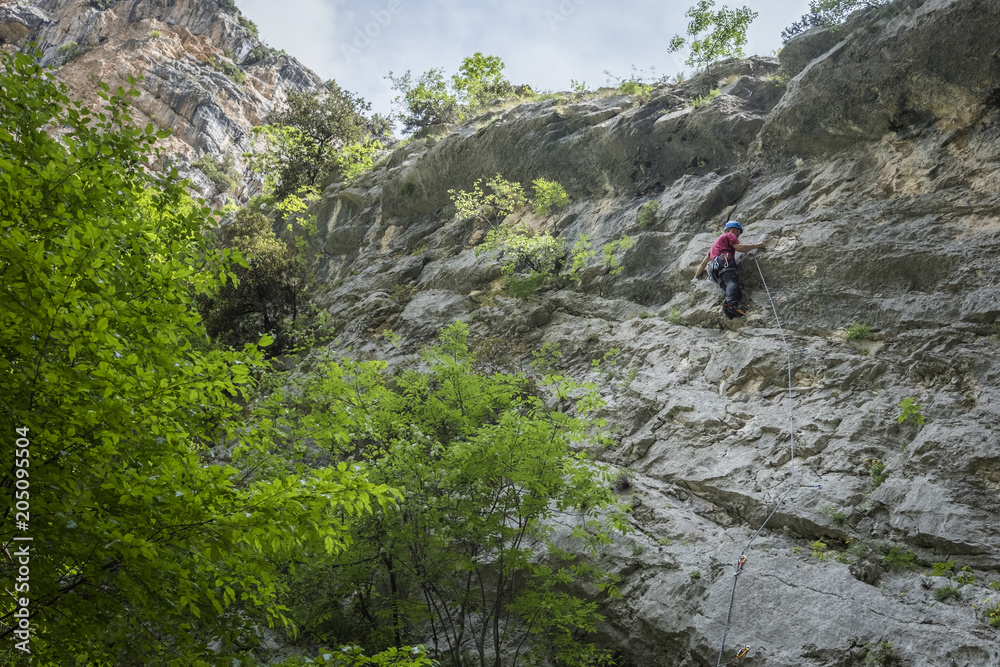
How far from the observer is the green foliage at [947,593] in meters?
5.10

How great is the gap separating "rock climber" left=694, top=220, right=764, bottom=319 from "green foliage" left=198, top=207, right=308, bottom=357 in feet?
34.0

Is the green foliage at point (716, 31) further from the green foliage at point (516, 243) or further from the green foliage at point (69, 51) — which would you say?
the green foliage at point (69, 51)

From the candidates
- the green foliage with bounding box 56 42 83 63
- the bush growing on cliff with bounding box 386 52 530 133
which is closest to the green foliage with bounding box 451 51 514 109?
the bush growing on cliff with bounding box 386 52 530 133

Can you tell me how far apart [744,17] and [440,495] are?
1584cm

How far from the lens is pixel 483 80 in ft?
72.5

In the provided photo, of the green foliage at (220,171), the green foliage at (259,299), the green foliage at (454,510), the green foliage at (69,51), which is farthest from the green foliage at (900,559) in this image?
the green foliage at (69,51)

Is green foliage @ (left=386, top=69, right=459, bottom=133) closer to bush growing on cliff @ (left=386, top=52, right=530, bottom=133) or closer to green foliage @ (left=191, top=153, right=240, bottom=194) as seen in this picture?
bush growing on cliff @ (left=386, top=52, right=530, bottom=133)

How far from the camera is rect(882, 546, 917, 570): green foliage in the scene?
5.55m

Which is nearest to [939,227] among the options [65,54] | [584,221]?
[584,221]

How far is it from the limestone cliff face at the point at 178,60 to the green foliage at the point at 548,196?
3264 centimetres

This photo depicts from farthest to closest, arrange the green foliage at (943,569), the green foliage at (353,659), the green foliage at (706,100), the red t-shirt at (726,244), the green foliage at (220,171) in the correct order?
the green foliage at (220,171) < the green foliage at (706,100) < the red t-shirt at (726,244) < the green foliage at (943,569) < the green foliage at (353,659)

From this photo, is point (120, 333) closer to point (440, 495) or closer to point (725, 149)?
point (440, 495)

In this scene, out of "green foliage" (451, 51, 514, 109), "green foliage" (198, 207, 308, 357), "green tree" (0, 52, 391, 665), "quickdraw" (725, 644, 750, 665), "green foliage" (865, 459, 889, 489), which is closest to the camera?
"green tree" (0, 52, 391, 665)

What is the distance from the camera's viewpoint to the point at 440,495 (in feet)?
19.7
